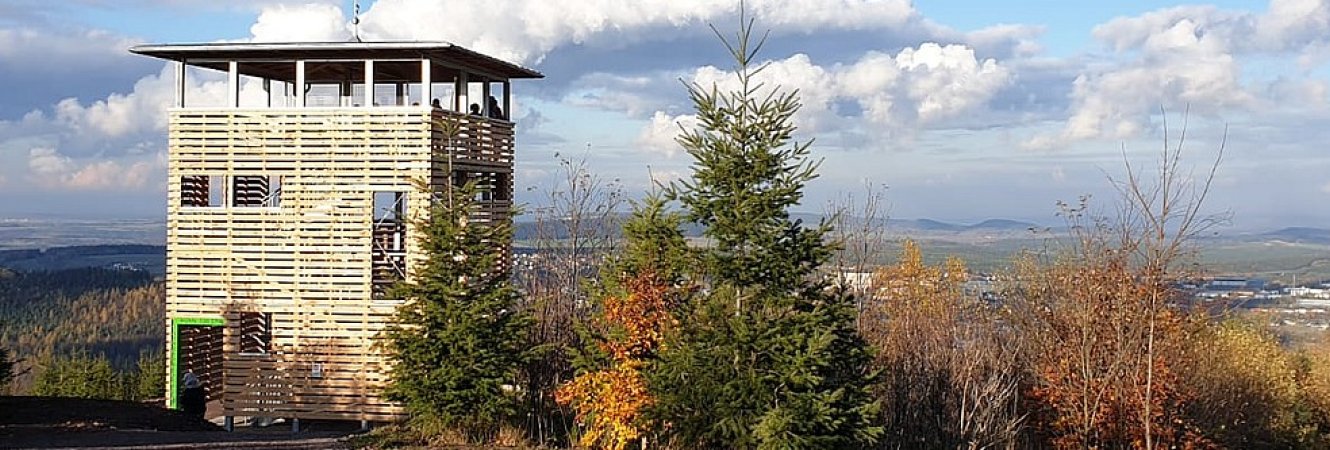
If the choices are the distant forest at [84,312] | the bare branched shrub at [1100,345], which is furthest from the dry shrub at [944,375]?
the distant forest at [84,312]

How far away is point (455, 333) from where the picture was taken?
1670 cm

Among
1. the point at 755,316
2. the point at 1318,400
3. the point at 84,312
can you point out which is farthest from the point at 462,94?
the point at 84,312

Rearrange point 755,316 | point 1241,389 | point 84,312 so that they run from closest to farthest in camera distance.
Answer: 1. point 755,316
2. point 1241,389
3. point 84,312

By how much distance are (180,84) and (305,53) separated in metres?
2.18

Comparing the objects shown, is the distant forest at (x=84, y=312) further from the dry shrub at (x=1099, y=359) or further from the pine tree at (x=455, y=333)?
the pine tree at (x=455, y=333)

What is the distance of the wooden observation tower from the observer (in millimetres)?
19078

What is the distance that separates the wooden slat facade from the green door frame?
0.10 m

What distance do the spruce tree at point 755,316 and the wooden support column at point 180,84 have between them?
360 inches

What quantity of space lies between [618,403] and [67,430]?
841 centimetres

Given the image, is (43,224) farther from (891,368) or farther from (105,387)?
(891,368)

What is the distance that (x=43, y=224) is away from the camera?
171250 millimetres

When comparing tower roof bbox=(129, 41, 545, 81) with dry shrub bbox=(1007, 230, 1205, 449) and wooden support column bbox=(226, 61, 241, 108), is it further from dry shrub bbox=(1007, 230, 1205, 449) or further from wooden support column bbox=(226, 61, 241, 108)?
dry shrub bbox=(1007, 230, 1205, 449)

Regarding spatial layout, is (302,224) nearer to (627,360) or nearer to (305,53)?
(305,53)

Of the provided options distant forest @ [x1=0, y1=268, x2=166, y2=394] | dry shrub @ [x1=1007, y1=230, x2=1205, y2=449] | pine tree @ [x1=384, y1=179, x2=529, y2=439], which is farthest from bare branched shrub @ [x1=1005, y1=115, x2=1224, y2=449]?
distant forest @ [x1=0, y1=268, x2=166, y2=394]
